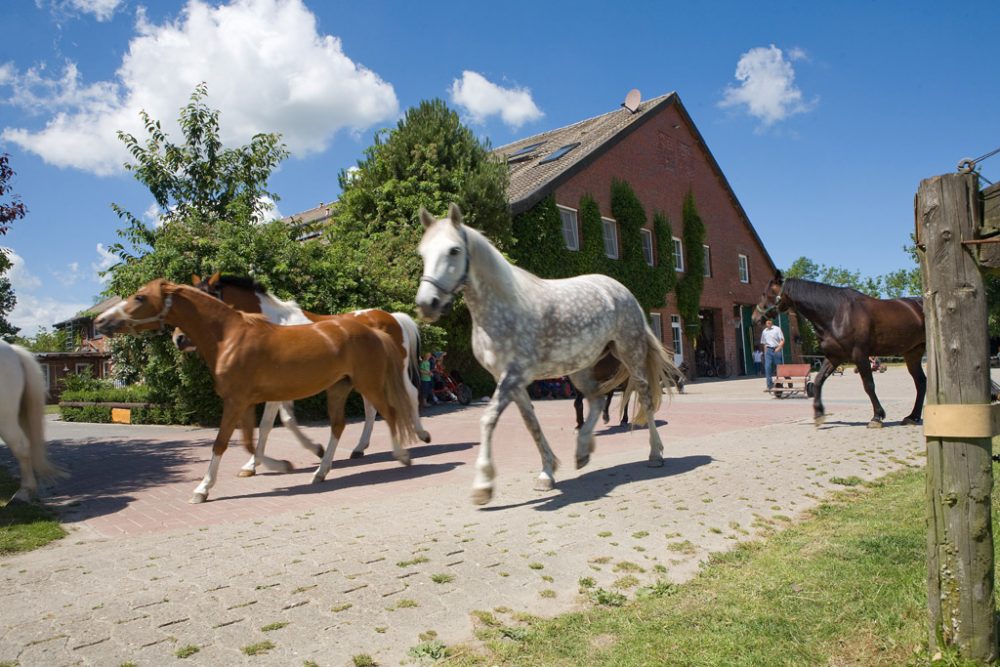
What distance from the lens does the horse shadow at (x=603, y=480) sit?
16.4ft

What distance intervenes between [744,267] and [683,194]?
6.23 meters

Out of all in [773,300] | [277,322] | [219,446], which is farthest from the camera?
[773,300]

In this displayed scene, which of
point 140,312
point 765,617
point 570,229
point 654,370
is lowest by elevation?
point 765,617

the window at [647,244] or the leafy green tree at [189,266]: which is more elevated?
the window at [647,244]

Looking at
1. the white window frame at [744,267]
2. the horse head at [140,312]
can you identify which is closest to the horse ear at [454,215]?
the horse head at [140,312]

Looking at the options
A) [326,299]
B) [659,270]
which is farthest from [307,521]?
[659,270]

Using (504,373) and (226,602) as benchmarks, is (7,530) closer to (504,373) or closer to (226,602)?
(226,602)

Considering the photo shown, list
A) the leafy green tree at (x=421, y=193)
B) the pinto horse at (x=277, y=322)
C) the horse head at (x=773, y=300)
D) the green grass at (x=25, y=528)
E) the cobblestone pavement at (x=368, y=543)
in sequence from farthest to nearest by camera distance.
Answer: the leafy green tree at (x=421, y=193)
the horse head at (x=773, y=300)
the pinto horse at (x=277, y=322)
the green grass at (x=25, y=528)
the cobblestone pavement at (x=368, y=543)

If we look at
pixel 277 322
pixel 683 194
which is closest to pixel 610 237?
pixel 683 194

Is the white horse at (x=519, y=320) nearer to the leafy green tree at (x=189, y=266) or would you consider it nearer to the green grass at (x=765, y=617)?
the green grass at (x=765, y=617)

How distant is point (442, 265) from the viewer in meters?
4.59

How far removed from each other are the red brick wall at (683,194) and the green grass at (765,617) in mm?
18798

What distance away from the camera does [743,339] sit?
3077cm

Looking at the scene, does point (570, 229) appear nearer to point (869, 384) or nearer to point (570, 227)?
point (570, 227)
